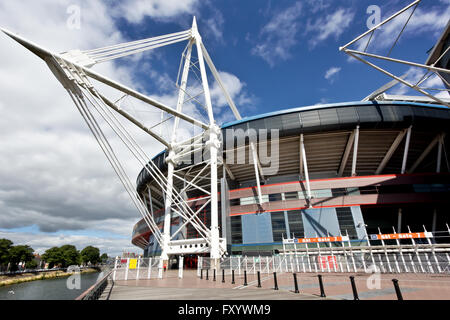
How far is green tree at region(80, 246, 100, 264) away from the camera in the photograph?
92281 millimetres

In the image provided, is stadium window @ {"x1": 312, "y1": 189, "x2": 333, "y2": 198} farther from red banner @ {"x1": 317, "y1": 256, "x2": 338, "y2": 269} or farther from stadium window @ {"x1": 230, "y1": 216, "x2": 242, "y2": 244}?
red banner @ {"x1": 317, "y1": 256, "x2": 338, "y2": 269}

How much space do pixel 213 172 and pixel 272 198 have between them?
583 inches

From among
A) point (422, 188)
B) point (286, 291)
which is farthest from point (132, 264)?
point (422, 188)

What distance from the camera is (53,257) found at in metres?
Answer: 72.3

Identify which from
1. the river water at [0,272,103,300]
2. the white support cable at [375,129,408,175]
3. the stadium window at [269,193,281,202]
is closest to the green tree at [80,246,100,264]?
the river water at [0,272,103,300]

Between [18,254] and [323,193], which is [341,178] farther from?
[18,254]

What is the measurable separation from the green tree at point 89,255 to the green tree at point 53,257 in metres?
17.3

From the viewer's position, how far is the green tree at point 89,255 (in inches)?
3633

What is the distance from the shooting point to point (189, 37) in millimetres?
25312

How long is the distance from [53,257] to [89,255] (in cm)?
2440

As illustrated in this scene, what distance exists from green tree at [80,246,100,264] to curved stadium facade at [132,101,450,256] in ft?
278
